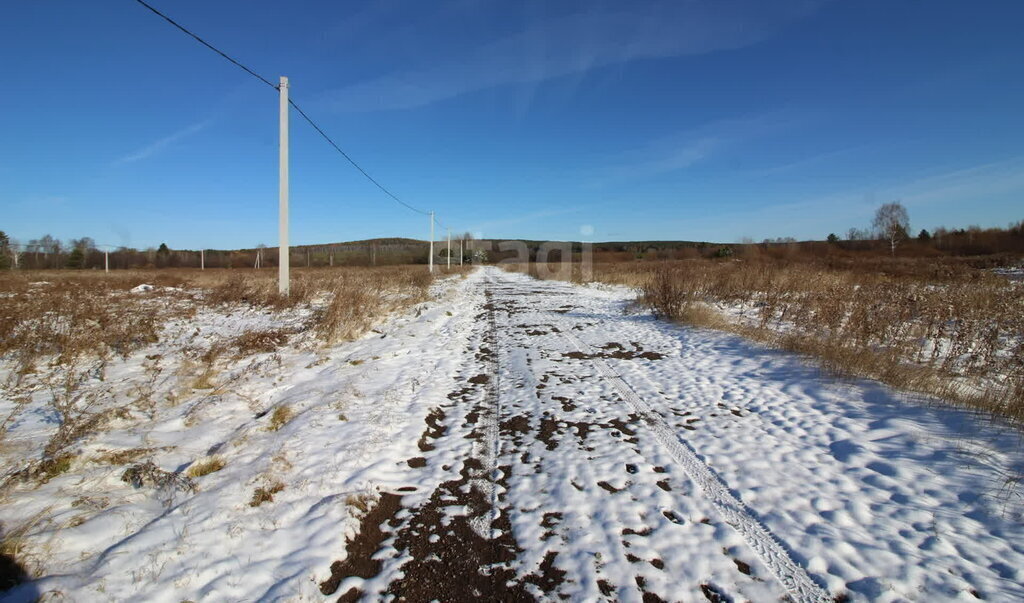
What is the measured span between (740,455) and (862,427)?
1.59 m

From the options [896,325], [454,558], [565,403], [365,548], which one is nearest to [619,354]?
[565,403]

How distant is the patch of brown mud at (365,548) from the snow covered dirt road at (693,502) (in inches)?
0.4

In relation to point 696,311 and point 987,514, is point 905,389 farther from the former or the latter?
point 696,311

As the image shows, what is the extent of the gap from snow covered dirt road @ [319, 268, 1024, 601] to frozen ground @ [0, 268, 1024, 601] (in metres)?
0.02

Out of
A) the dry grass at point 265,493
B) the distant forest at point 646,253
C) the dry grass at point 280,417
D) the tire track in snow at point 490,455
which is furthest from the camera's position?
the distant forest at point 646,253

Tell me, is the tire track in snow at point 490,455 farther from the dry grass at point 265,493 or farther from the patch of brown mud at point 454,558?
the dry grass at point 265,493

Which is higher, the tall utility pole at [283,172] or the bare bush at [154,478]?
the tall utility pole at [283,172]

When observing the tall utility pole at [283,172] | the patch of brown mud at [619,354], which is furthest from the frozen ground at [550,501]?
the tall utility pole at [283,172]

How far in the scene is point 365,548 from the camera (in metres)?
2.57

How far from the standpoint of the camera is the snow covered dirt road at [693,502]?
229 centimetres

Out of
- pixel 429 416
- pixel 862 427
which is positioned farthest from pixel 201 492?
pixel 862 427

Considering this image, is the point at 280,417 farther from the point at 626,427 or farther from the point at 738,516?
the point at 738,516

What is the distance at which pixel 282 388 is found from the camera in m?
5.56

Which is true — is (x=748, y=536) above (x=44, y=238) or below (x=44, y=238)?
below
